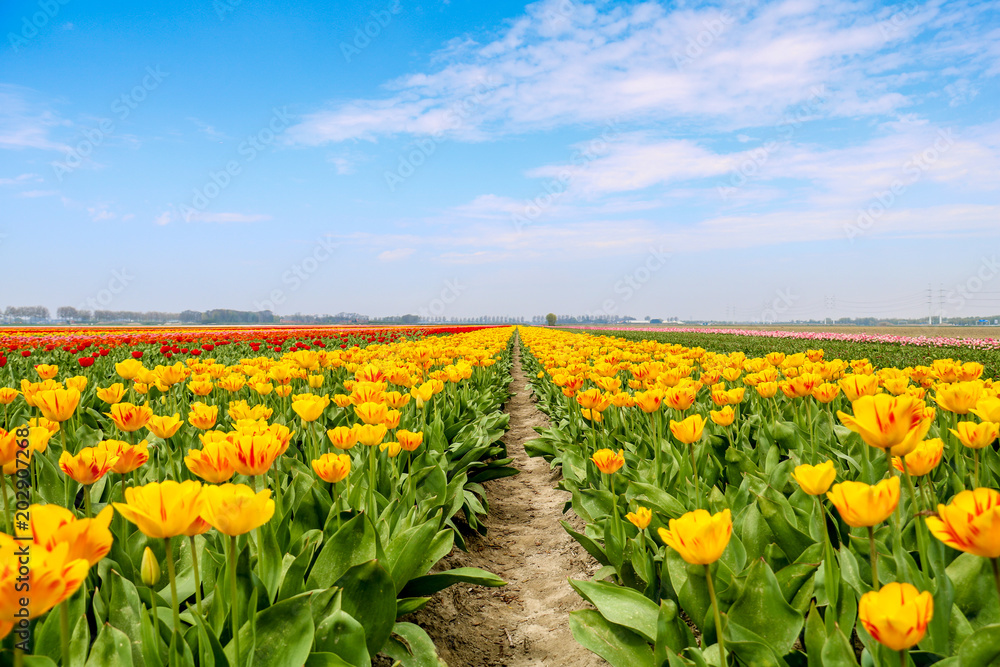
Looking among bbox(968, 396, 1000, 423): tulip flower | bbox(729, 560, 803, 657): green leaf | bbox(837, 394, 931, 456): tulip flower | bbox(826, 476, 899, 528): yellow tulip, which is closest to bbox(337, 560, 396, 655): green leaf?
bbox(729, 560, 803, 657): green leaf

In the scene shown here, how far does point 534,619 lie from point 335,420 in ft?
7.52

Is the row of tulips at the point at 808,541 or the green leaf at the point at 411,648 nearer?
the row of tulips at the point at 808,541

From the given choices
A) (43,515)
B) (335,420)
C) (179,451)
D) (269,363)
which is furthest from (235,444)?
(269,363)

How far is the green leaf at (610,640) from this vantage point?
184 cm

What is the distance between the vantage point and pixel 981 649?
1300mm

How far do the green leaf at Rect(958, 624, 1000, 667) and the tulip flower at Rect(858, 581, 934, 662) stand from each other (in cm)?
54

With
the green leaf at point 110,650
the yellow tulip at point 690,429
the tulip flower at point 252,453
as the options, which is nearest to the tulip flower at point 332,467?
the tulip flower at point 252,453

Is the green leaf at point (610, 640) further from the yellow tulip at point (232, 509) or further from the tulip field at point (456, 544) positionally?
the yellow tulip at point (232, 509)

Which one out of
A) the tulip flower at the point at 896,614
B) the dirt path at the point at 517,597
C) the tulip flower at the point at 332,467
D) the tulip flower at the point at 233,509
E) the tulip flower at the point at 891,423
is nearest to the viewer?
the tulip flower at the point at 896,614

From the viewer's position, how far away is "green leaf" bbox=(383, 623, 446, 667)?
1948 millimetres

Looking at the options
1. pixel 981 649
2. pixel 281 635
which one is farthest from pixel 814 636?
pixel 281 635

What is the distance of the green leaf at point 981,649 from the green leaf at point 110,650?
2.03m

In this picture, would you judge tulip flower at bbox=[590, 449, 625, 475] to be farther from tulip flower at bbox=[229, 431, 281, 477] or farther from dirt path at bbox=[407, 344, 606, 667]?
tulip flower at bbox=[229, 431, 281, 477]

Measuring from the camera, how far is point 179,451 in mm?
3400
